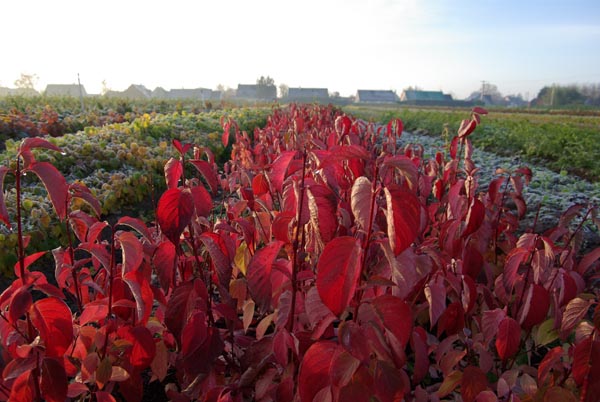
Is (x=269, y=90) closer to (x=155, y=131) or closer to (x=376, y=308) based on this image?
(x=155, y=131)

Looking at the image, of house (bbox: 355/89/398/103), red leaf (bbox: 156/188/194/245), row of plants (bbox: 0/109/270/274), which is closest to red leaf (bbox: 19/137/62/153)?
red leaf (bbox: 156/188/194/245)

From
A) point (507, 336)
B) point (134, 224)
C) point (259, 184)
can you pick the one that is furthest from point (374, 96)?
point (134, 224)

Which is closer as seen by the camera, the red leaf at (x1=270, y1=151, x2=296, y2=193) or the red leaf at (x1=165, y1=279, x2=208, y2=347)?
the red leaf at (x1=165, y1=279, x2=208, y2=347)

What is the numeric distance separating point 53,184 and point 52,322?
342 mm

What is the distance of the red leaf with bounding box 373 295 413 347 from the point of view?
2.98 feet

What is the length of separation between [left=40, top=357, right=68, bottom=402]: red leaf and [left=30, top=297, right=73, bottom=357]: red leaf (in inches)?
1.2

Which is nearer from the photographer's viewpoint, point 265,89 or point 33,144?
point 33,144

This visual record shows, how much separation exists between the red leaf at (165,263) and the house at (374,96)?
88465mm

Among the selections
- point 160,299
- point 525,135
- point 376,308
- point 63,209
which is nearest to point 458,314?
point 376,308

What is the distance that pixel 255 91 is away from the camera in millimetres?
81625

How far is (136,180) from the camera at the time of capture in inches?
204

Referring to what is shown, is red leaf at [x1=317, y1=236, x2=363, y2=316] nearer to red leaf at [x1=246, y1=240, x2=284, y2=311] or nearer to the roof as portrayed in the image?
red leaf at [x1=246, y1=240, x2=284, y2=311]

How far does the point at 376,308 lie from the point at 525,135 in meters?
14.7

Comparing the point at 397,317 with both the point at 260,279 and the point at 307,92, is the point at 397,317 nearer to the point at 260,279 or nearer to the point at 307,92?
the point at 260,279
